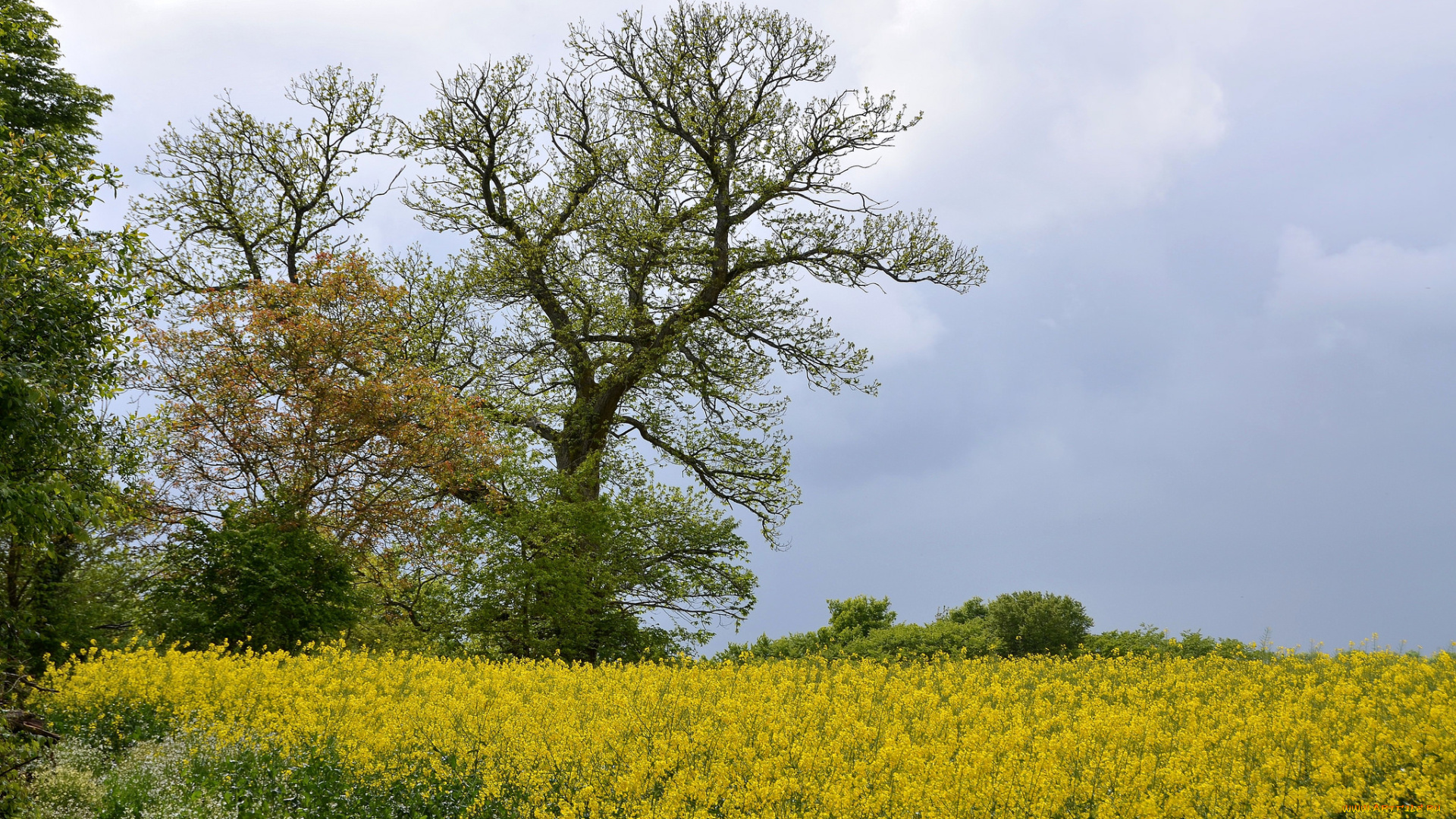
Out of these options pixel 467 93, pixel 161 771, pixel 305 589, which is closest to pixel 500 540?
pixel 305 589

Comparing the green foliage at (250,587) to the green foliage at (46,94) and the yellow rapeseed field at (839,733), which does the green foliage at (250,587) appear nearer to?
the yellow rapeseed field at (839,733)

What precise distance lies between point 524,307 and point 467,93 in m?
4.17

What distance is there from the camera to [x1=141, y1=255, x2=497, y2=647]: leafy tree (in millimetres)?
12742

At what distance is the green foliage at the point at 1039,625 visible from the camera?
44.9 feet

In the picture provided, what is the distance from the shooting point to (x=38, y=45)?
15.8 meters

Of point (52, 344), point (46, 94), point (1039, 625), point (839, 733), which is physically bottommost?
point (839, 733)

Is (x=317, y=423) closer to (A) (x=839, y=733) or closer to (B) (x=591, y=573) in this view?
(B) (x=591, y=573)

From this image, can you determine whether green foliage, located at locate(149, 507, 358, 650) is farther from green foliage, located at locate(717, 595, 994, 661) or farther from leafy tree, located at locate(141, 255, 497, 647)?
green foliage, located at locate(717, 595, 994, 661)

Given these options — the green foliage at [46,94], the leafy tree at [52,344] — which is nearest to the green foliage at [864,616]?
the leafy tree at [52,344]

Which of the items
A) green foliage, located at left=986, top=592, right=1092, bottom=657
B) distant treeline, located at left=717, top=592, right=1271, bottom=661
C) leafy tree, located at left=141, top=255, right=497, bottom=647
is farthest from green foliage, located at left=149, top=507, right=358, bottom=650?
green foliage, located at left=986, top=592, right=1092, bottom=657

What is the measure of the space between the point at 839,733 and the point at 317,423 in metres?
9.63

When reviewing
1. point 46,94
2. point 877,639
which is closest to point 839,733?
point 877,639

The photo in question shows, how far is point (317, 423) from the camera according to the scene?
1270cm

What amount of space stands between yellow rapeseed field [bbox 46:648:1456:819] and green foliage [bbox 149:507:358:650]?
2.26 meters
